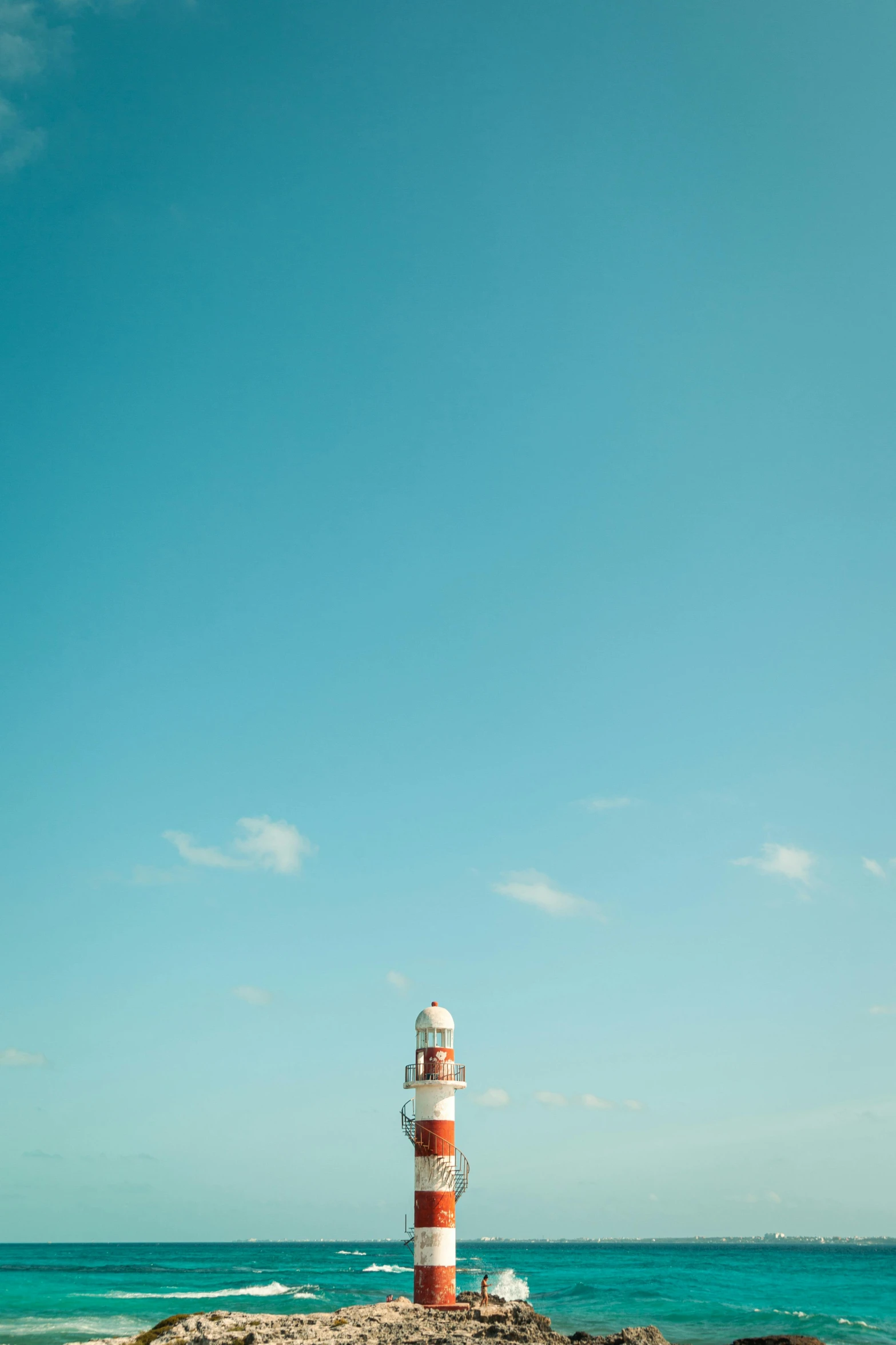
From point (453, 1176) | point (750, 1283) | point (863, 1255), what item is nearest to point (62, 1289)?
point (750, 1283)

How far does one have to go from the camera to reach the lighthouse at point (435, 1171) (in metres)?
23.1

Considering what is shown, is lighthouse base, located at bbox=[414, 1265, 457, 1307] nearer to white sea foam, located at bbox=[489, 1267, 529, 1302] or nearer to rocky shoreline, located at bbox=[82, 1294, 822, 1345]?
rocky shoreline, located at bbox=[82, 1294, 822, 1345]

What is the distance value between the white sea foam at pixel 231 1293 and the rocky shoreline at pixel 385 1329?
1369 inches

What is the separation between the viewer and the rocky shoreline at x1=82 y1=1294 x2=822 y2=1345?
63.8 feet

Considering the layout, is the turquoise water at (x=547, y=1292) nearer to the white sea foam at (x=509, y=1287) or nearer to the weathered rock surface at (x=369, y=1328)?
the white sea foam at (x=509, y=1287)

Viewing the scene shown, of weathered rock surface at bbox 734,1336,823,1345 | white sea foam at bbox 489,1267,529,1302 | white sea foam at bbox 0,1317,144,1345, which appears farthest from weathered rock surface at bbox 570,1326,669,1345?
white sea foam at bbox 489,1267,529,1302

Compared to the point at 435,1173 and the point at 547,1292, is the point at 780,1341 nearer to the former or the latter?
the point at 435,1173

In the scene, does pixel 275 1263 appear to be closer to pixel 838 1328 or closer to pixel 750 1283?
pixel 750 1283

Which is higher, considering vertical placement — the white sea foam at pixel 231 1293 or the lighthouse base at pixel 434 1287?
the lighthouse base at pixel 434 1287

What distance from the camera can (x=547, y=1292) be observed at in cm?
5647

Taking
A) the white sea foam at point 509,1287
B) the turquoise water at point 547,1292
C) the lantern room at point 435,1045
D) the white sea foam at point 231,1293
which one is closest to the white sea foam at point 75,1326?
the turquoise water at point 547,1292

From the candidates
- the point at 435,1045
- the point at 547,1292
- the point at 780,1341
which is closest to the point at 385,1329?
the point at 435,1045

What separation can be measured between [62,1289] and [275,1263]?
39.2m

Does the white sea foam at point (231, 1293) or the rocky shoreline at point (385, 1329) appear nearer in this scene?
the rocky shoreline at point (385, 1329)
